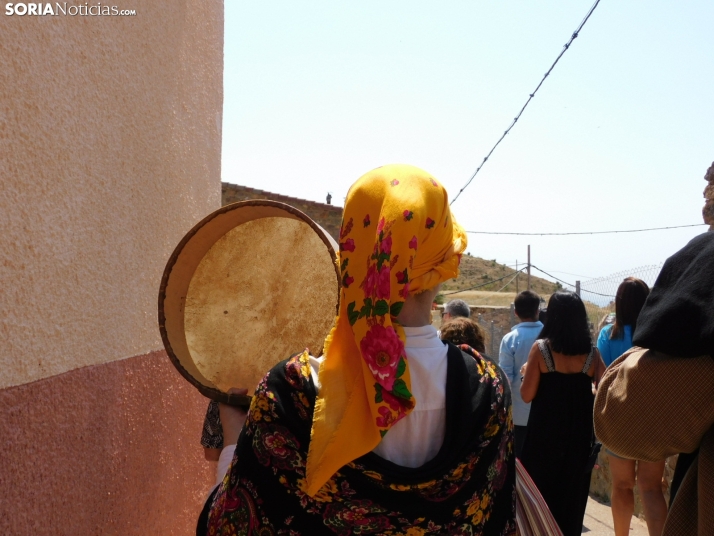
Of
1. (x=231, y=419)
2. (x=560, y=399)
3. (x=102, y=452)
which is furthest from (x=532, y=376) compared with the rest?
(x=102, y=452)

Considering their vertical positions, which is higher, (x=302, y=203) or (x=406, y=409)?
(x=302, y=203)

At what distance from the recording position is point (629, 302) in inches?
183

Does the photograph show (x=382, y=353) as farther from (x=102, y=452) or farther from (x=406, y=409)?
(x=102, y=452)

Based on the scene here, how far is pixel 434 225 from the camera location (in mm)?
1568

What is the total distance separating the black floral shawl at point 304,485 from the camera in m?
1.56

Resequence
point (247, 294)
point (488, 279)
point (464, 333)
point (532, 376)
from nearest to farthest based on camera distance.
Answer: point (247, 294)
point (464, 333)
point (532, 376)
point (488, 279)

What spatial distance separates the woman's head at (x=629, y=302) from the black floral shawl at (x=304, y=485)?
338 cm

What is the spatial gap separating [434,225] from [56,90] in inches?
48.5

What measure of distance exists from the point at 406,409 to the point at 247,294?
3.58 feet

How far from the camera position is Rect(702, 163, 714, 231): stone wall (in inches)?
182

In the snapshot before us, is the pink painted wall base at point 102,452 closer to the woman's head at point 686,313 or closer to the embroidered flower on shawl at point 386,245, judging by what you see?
the embroidered flower on shawl at point 386,245

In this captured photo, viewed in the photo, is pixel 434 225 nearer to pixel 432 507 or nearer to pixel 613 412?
pixel 432 507

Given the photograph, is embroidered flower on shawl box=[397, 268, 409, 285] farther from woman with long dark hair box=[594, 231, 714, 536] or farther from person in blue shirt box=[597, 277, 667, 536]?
person in blue shirt box=[597, 277, 667, 536]

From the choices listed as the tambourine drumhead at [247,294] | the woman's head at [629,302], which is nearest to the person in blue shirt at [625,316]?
the woman's head at [629,302]
